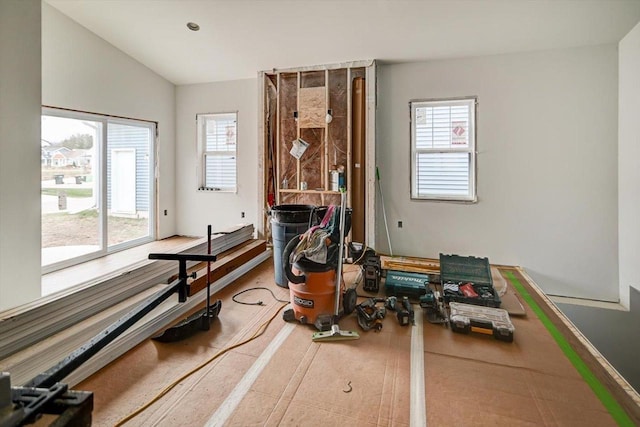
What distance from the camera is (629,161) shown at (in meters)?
3.46

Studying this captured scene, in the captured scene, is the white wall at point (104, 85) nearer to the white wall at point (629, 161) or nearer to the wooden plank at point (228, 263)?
the wooden plank at point (228, 263)

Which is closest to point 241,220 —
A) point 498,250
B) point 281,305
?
point 281,305

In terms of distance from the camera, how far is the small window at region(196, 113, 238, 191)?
18.2 feet

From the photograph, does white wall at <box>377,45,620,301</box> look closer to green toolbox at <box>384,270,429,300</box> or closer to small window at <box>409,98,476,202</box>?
small window at <box>409,98,476,202</box>

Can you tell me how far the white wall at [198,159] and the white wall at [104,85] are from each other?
17cm

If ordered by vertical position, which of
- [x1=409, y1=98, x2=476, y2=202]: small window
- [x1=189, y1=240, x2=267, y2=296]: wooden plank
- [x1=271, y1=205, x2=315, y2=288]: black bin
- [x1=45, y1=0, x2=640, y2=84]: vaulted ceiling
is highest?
[x1=45, y1=0, x2=640, y2=84]: vaulted ceiling

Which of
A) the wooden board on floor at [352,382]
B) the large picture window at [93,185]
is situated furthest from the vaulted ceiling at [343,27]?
the wooden board on floor at [352,382]

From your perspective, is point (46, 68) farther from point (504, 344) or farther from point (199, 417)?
point (504, 344)

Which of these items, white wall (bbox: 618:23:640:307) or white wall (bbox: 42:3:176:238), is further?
white wall (bbox: 42:3:176:238)

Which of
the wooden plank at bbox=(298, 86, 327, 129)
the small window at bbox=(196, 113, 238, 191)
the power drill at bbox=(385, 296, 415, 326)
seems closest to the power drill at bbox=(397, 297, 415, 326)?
the power drill at bbox=(385, 296, 415, 326)

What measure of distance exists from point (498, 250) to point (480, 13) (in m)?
2.89

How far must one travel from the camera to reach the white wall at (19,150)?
2.62m

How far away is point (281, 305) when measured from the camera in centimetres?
293

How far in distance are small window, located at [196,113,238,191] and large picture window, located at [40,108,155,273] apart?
0.84 metres
